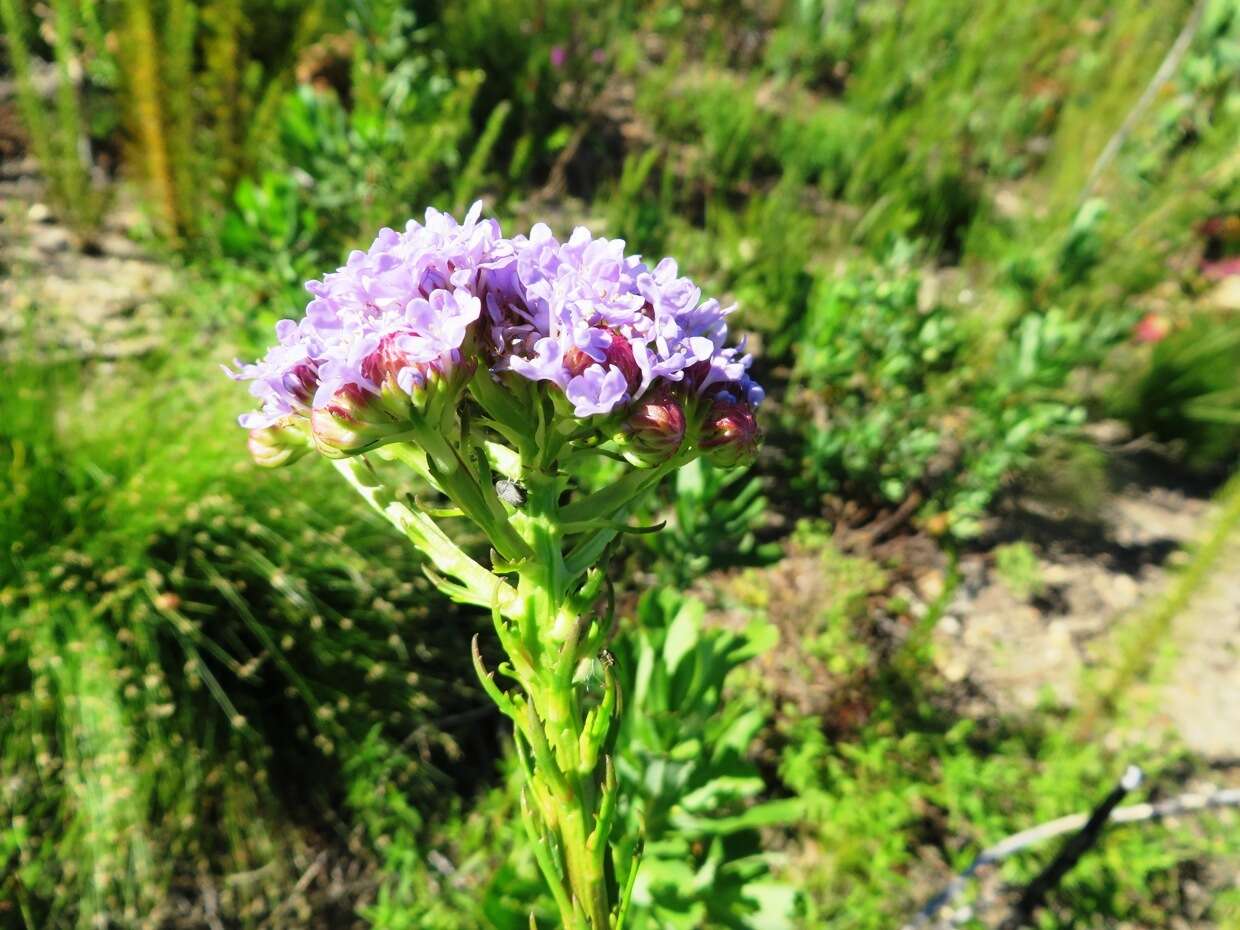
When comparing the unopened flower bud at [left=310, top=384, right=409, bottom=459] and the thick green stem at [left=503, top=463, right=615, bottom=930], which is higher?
the unopened flower bud at [left=310, top=384, right=409, bottom=459]

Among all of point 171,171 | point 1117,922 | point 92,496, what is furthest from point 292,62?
point 1117,922

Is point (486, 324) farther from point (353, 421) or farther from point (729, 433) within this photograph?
point (729, 433)

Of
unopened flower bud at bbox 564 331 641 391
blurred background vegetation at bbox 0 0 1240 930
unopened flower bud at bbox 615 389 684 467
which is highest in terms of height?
unopened flower bud at bbox 564 331 641 391

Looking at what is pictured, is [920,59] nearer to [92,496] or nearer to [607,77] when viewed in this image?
[607,77]

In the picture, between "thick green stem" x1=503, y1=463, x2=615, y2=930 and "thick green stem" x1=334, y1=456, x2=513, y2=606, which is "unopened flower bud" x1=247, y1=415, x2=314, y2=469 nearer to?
"thick green stem" x1=334, y1=456, x2=513, y2=606

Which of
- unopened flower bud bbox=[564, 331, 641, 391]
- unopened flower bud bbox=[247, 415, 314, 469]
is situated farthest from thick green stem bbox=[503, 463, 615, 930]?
unopened flower bud bbox=[247, 415, 314, 469]

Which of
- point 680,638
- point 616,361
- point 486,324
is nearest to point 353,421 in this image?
point 486,324
